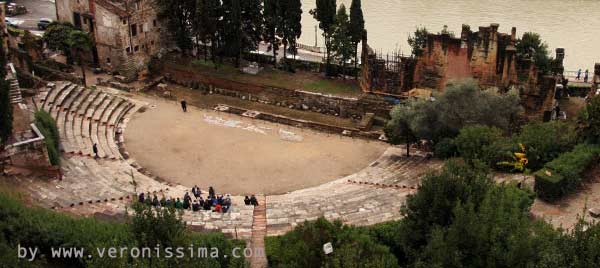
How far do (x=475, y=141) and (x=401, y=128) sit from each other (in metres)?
5.04

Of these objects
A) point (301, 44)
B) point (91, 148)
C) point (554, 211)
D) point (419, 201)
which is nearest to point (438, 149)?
point (554, 211)

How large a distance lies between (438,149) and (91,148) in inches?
658

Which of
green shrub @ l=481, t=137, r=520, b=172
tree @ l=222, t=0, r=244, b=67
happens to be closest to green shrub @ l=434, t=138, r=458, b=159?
green shrub @ l=481, t=137, r=520, b=172

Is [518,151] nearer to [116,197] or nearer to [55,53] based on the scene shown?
[116,197]

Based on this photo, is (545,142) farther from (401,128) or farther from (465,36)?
(465,36)

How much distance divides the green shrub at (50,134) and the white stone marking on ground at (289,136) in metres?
11.6

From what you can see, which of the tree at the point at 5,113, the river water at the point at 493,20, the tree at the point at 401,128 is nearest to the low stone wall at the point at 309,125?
the tree at the point at 401,128

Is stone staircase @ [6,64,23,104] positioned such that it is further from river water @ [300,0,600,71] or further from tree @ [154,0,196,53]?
river water @ [300,0,600,71]

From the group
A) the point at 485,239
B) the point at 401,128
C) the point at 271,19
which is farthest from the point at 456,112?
the point at 271,19

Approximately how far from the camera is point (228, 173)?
31.7 m

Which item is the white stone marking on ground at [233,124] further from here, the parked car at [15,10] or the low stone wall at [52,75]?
the parked car at [15,10]

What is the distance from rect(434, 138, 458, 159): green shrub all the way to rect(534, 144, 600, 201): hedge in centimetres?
531

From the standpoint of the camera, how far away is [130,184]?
29.0m

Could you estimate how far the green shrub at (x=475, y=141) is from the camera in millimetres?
28172
